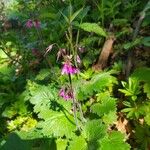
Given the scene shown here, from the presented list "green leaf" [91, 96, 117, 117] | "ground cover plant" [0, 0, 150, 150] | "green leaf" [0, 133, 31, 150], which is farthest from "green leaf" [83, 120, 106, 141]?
"green leaf" [0, 133, 31, 150]

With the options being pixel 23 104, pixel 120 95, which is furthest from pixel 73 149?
pixel 23 104

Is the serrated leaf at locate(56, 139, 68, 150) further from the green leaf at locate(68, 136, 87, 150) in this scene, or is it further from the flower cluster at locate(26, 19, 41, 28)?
the flower cluster at locate(26, 19, 41, 28)

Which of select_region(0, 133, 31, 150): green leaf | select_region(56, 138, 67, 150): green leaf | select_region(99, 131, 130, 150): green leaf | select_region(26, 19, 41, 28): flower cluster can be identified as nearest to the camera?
select_region(0, 133, 31, 150): green leaf

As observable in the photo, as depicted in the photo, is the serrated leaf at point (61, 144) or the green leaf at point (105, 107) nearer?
the serrated leaf at point (61, 144)

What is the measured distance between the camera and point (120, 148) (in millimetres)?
2738

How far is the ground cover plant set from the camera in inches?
115

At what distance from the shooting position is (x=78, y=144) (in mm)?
2900

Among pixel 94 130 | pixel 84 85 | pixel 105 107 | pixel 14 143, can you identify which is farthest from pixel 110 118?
pixel 14 143

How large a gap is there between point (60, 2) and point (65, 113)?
3067 mm

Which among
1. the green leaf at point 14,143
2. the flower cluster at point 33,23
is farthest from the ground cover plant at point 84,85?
the green leaf at point 14,143

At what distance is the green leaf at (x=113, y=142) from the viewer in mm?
2756

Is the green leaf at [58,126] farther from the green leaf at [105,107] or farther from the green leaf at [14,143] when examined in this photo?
the green leaf at [14,143]

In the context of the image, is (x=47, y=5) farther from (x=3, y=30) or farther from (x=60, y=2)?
(x=3, y=30)

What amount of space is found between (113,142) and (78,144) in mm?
308
